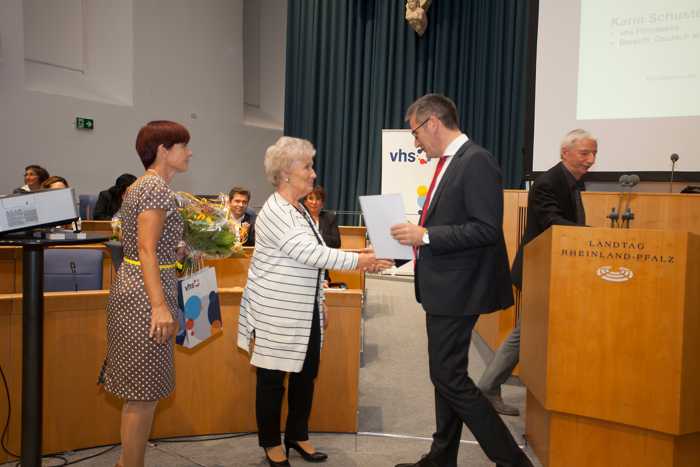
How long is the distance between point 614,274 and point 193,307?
1675mm

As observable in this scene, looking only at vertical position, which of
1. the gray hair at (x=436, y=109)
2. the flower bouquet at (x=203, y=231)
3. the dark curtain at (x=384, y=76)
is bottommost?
the flower bouquet at (x=203, y=231)

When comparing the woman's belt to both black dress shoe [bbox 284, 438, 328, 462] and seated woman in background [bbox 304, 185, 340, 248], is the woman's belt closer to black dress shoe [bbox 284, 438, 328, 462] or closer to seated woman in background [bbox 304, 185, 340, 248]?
black dress shoe [bbox 284, 438, 328, 462]

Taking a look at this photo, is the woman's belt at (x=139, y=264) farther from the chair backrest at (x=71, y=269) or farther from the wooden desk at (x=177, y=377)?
the chair backrest at (x=71, y=269)

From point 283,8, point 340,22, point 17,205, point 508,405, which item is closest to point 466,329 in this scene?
point 508,405

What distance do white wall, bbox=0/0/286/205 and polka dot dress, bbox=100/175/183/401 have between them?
590cm

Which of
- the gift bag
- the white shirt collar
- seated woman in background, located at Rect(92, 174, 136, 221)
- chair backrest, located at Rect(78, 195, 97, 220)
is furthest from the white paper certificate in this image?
chair backrest, located at Rect(78, 195, 97, 220)

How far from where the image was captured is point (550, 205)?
3215mm

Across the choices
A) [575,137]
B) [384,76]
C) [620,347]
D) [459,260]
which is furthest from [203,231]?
[384,76]

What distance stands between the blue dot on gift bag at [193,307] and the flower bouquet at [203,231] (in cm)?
14

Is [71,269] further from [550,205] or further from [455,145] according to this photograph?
[550,205]

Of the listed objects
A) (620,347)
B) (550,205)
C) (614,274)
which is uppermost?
(550,205)

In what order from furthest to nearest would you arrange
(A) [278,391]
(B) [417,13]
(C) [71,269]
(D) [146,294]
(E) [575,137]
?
(B) [417,13]
(C) [71,269]
(E) [575,137]
(A) [278,391]
(D) [146,294]

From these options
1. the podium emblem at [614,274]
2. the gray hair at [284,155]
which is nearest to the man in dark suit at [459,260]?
the podium emblem at [614,274]

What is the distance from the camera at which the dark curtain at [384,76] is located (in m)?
9.38
